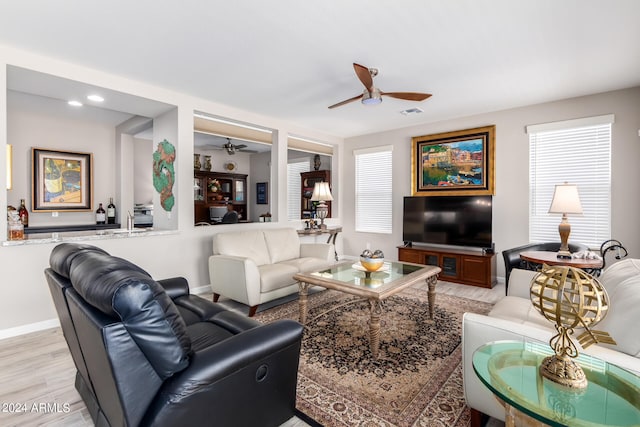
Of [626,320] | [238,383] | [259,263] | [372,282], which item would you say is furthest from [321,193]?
[626,320]

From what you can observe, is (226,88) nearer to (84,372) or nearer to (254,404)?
(84,372)

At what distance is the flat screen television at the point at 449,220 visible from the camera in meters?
4.77

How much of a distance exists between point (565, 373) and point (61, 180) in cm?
632

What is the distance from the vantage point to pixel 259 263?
405 centimetres

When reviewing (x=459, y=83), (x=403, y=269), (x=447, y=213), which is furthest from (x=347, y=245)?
(x=459, y=83)

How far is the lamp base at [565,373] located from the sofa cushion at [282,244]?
3.43 meters

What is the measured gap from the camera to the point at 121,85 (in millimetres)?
3492

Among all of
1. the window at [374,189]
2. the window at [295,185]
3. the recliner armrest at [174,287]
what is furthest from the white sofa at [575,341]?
the window at [295,185]

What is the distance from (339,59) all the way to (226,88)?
1543mm

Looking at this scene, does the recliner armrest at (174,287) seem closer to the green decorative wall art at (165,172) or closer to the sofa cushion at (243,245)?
the sofa cushion at (243,245)

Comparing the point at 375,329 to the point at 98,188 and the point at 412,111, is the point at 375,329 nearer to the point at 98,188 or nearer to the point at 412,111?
the point at 412,111

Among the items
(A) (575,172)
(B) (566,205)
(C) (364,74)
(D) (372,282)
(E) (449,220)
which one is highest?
(C) (364,74)

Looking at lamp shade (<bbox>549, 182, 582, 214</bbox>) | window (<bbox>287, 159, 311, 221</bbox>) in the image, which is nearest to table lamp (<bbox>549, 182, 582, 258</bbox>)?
lamp shade (<bbox>549, 182, 582, 214</bbox>)

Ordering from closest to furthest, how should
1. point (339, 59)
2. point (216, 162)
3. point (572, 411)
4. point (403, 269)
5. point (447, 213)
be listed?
1. point (572, 411)
2. point (339, 59)
3. point (403, 269)
4. point (447, 213)
5. point (216, 162)
